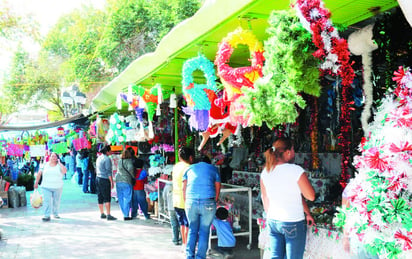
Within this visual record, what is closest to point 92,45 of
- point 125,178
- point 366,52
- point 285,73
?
point 125,178

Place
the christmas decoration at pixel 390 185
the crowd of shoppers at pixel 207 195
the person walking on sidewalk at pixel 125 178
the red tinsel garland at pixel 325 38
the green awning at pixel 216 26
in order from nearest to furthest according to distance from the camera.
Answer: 1. the christmas decoration at pixel 390 185
2. the red tinsel garland at pixel 325 38
3. the green awning at pixel 216 26
4. the crowd of shoppers at pixel 207 195
5. the person walking on sidewalk at pixel 125 178

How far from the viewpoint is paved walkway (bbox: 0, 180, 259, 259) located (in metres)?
5.61

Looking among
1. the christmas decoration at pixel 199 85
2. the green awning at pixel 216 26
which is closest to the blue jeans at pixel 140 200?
the green awning at pixel 216 26

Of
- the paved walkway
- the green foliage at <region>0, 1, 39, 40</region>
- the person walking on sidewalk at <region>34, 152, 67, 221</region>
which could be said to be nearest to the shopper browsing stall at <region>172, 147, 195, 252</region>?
the paved walkway

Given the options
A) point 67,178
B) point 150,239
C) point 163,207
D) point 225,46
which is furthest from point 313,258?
point 67,178

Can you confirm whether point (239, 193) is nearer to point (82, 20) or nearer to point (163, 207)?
point (163, 207)

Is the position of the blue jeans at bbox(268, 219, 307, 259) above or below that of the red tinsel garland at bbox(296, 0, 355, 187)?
below

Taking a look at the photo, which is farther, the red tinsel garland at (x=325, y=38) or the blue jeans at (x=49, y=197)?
the blue jeans at (x=49, y=197)

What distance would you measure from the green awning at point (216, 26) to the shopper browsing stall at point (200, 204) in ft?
4.63

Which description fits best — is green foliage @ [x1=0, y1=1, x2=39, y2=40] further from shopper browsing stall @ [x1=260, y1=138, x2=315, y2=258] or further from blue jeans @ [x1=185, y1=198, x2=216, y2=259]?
Result: shopper browsing stall @ [x1=260, y1=138, x2=315, y2=258]

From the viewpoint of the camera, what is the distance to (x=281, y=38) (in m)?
2.67

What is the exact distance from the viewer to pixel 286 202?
320 cm

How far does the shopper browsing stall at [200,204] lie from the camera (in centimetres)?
443

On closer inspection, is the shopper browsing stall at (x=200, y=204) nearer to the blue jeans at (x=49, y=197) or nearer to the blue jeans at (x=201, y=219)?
the blue jeans at (x=201, y=219)
